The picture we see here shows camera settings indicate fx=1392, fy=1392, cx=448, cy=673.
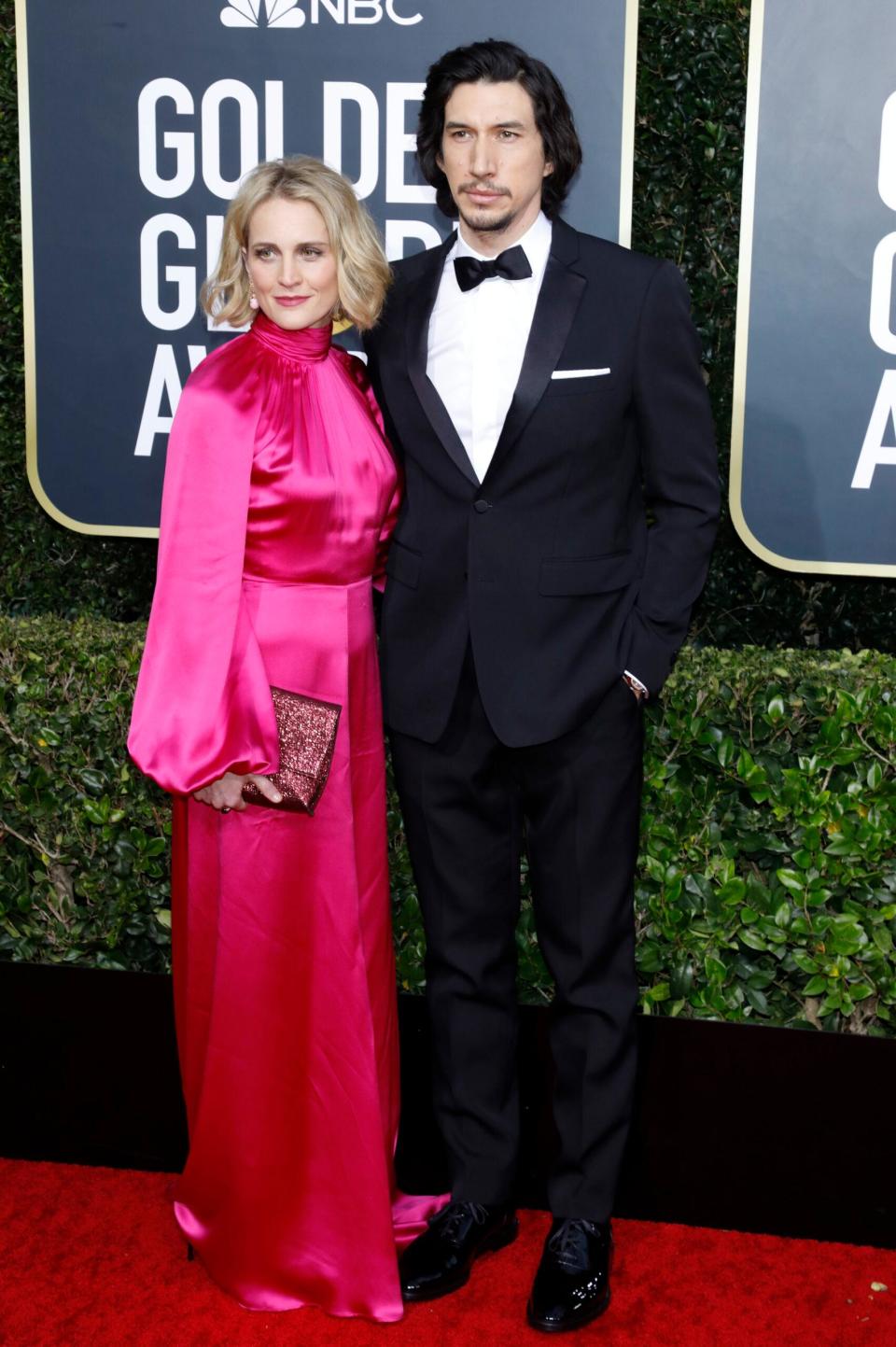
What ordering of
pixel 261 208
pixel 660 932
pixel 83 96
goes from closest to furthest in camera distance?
pixel 261 208 < pixel 660 932 < pixel 83 96

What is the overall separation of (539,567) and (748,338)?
1090 mm

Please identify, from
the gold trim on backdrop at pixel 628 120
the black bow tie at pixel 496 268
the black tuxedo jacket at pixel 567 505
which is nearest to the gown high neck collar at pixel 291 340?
the black tuxedo jacket at pixel 567 505

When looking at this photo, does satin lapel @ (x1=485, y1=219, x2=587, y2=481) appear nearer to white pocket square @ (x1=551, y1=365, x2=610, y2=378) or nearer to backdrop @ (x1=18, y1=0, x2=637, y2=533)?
white pocket square @ (x1=551, y1=365, x2=610, y2=378)

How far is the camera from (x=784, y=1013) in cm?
290

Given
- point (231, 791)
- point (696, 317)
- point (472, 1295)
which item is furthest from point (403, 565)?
point (472, 1295)

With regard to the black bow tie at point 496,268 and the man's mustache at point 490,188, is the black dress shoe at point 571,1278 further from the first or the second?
the man's mustache at point 490,188

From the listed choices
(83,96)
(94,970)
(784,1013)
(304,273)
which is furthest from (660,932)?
(83,96)

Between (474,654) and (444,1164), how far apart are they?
4.04 feet

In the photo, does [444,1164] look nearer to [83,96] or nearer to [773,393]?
[773,393]

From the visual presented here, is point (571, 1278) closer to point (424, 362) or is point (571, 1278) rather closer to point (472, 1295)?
point (472, 1295)

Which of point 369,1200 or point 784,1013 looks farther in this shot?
point 784,1013

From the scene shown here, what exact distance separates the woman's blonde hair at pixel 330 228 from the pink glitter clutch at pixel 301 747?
2.20 feet

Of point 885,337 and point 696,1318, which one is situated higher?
point 885,337

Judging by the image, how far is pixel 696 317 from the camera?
3363 millimetres
